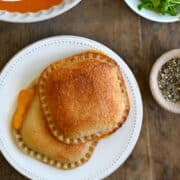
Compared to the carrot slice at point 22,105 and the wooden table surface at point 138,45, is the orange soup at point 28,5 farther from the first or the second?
the carrot slice at point 22,105

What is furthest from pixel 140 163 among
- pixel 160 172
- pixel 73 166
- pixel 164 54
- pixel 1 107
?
pixel 1 107

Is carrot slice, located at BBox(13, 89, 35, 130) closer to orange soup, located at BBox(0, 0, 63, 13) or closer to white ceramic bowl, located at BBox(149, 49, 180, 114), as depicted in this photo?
orange soup, located at BBox(0, 0, 63, 13)

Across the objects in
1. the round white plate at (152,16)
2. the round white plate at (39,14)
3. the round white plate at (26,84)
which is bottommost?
the round white plate at (26,84)

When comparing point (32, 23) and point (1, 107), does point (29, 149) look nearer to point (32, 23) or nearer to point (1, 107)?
point (1, 107)

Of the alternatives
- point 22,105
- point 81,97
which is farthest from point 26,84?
point 81,97

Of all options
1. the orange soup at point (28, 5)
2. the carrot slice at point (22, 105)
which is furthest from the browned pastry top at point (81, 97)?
the orange soup at point (28, 5)

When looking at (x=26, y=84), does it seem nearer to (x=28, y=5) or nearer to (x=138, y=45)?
(x=28, y=5)
